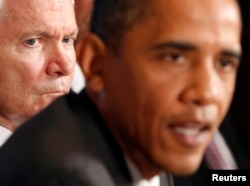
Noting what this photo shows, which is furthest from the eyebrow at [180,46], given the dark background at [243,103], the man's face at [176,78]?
the dark background at [243,103]

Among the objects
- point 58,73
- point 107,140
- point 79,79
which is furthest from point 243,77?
point 107,140

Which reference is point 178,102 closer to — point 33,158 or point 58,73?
point 33,158

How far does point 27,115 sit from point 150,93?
734 millimetres

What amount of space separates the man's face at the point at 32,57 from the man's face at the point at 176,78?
680 mm

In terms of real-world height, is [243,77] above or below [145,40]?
above

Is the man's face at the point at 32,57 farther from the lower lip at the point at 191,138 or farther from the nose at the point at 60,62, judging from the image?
the lower lip at the point at 191,138

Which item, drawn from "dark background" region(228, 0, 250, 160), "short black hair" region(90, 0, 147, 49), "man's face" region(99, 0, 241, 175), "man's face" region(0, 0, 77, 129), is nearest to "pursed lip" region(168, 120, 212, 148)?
"man's face" region(99, 0, 241, 175)

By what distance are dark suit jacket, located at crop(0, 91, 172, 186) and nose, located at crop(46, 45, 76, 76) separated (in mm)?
608

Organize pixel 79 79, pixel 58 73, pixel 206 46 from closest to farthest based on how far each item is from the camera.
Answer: pixel 206 46 → pixel 58 73 → pixel 79 79

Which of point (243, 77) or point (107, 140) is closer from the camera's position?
point (107, 140)

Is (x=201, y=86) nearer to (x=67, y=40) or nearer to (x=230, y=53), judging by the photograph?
(x=230, y=53)

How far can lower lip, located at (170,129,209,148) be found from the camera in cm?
60

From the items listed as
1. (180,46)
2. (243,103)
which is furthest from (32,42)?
(180,46)

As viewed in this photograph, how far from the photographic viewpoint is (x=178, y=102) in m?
0.60
